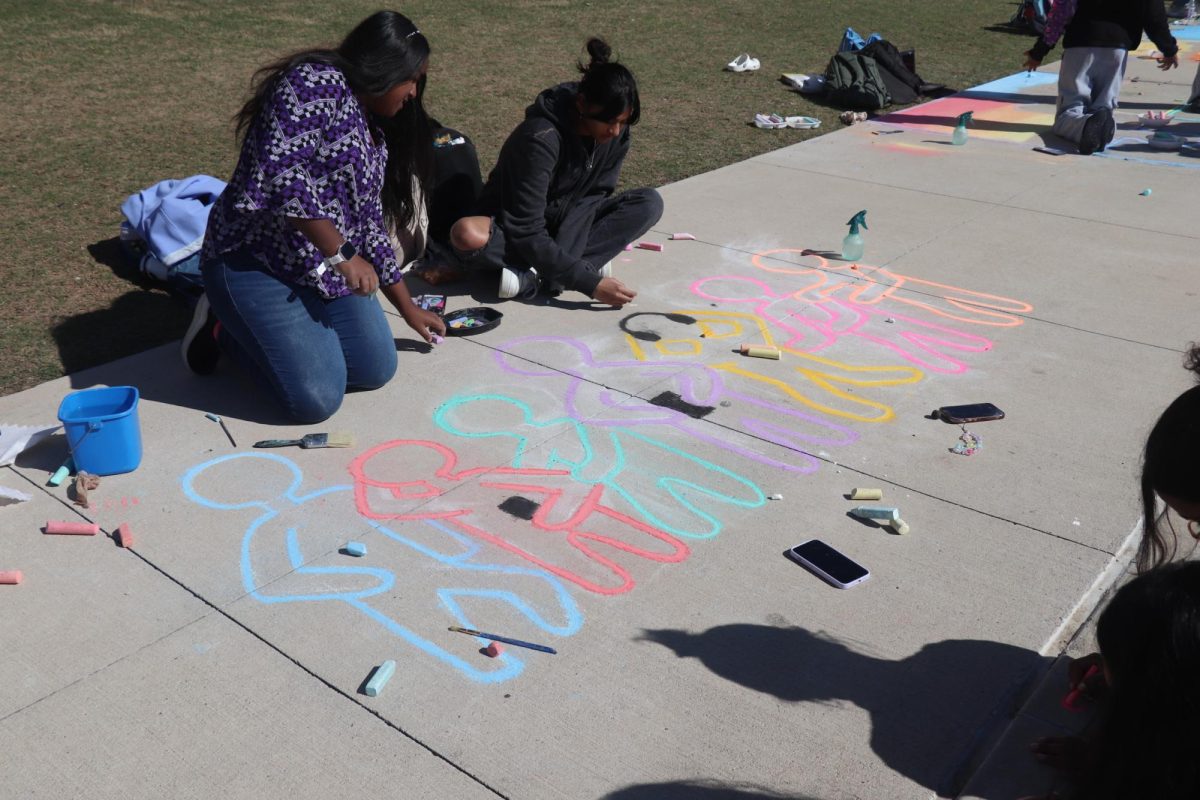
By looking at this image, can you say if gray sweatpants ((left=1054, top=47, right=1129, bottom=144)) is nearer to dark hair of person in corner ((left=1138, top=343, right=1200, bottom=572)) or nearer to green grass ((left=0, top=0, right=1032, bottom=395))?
green grass ((left=0, top=0, right=1032, bottom=395))

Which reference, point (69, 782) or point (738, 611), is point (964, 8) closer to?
point (738, 611)

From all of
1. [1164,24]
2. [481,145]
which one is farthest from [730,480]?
[1164,24]

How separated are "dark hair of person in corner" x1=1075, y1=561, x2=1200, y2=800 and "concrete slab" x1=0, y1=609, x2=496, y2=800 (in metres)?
1.25

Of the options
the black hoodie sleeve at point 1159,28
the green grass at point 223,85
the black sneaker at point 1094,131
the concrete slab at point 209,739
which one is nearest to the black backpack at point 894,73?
the green grass at point 223,85

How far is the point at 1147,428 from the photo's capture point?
12.8 ft

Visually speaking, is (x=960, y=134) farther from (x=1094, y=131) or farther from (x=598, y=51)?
(x=598, y=51)

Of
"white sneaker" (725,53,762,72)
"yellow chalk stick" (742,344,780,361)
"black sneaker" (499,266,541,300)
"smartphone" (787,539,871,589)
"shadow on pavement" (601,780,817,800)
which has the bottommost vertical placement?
"shadow on pavement" (601,780,817,800)

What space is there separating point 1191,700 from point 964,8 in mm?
15025

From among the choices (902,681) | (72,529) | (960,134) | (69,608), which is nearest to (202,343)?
(72,529)

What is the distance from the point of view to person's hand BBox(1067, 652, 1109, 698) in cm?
248

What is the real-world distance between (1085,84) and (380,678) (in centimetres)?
766

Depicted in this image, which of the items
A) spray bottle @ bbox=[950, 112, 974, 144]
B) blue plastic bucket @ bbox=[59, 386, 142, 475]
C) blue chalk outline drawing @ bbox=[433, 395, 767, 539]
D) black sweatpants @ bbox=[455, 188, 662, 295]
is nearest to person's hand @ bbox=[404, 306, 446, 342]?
blue chalk outline drawing @ bbox=[433, 395, 767, 539]

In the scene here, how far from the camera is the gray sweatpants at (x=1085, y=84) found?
8.05m

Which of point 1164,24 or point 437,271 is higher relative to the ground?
point 1164,24
